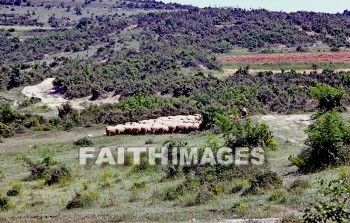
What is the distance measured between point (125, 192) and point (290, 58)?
1927 inches

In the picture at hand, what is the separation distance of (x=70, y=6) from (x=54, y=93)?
8835 centimetres

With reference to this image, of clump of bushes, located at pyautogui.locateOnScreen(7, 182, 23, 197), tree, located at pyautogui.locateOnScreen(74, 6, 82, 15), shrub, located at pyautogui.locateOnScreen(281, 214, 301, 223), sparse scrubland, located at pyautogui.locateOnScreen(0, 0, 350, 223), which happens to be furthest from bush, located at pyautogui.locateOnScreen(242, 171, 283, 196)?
tree, located at pyautogui.locateOnScreen(74, 6, 82, 15)

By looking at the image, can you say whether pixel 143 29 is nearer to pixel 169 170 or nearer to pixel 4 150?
pixel 4 150

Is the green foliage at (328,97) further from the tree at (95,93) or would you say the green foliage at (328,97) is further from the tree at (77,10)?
the tree at (77,10)

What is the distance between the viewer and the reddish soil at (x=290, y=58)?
61.3m

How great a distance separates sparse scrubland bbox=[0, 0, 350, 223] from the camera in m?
16.3

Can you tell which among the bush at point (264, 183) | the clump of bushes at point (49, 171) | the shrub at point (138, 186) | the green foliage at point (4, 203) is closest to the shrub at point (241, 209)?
the bush at point (264, 183)

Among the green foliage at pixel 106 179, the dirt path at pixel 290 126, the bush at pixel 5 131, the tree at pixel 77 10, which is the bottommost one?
the bush at pixel 5 131

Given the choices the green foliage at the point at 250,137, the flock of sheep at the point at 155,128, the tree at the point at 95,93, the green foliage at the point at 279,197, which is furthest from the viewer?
the tree at the point at 95,93

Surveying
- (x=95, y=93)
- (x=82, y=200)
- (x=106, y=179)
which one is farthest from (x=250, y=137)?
(x=95, y=93)

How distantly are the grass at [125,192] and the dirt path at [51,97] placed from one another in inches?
669

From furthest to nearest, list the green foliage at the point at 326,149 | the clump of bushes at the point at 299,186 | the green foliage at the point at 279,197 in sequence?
the green foliage at the point at 326,149 < the clump of bushes at the point at 299,186 < the green foliage at the point at 279,197

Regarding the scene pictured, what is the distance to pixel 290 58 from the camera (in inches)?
2473

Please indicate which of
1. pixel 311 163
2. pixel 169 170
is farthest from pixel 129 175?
pixel 311 163
